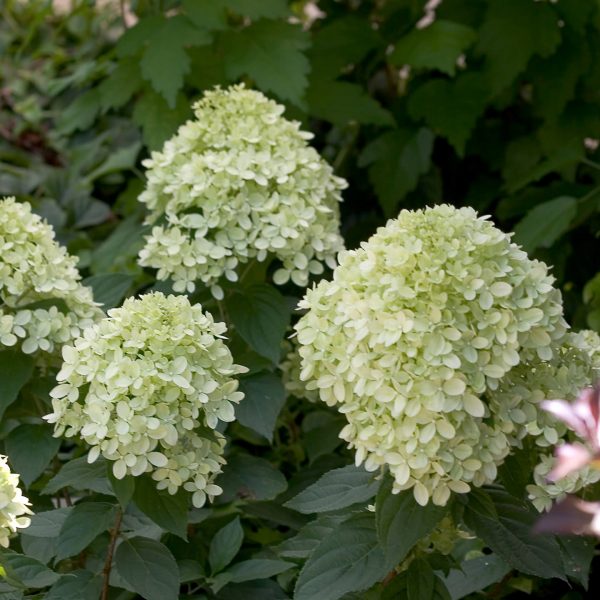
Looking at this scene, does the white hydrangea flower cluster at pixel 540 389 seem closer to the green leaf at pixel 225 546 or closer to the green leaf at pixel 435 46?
the green leaf at pixel 225 546

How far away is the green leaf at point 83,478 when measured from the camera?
1.98m

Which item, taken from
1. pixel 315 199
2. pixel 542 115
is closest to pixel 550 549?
pixel 315 199

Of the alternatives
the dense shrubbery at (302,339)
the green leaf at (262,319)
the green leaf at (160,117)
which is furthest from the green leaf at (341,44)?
the green leaf at (262,319)

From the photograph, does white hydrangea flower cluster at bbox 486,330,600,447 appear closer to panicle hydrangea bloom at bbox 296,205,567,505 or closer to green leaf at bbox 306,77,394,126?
panicle hydrangea bloom at bbox 296,205,567,505

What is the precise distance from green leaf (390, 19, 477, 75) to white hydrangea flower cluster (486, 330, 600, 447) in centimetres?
164

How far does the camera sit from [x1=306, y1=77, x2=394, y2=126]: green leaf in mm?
3521

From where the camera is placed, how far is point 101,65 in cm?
400

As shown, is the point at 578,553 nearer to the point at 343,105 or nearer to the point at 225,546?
the point at 225,546

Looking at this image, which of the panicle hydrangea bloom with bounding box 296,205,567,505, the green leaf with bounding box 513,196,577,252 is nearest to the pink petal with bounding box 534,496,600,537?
the panicle hydrangea bloom with bounding box 296,205,567,505

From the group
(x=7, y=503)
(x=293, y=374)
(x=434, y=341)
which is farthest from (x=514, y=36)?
(x=7, y=503)

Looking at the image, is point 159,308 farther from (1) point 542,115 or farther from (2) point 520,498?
(1) point 542,115

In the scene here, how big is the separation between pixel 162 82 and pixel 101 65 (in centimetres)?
94

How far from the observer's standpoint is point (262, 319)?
2395 mm

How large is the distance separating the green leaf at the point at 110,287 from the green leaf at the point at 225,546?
0.61 m
